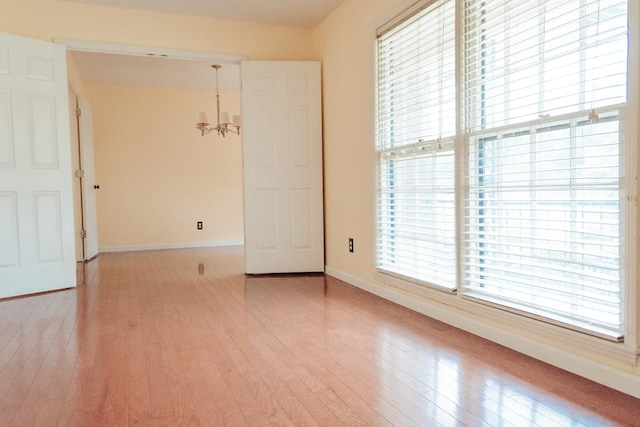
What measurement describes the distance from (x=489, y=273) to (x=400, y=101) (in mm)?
1343

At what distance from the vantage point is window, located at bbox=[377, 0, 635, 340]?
5.81ft

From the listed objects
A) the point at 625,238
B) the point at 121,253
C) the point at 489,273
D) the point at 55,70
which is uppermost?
the point at 55,70

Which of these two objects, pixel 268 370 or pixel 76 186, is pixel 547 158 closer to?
pixel 268 370

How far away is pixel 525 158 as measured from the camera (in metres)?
2.16

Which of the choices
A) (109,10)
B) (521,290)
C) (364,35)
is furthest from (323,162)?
(521,290)

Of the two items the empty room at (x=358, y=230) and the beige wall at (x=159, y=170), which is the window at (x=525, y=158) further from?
the beige wall at (x=159, y=170)

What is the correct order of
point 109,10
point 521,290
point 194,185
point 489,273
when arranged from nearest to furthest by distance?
point 521,290 < point 489,273 < point 109,10 < point 194,185

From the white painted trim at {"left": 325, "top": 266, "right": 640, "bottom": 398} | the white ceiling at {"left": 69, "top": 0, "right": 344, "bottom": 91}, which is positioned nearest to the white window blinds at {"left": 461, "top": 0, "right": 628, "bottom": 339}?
the white painted trim at {"left": 325, "top": 266, "right": 640, "bottom": 398}

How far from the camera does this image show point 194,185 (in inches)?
274

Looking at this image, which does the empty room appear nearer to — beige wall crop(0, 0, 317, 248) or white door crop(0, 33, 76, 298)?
white door crop(0, 33, 76, 298)

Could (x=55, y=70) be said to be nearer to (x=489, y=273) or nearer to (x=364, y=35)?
(x=364, y=35)

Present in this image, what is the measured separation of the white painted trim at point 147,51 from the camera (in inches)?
150

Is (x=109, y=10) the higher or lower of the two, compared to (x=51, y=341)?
higher

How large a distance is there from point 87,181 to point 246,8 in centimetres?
304
